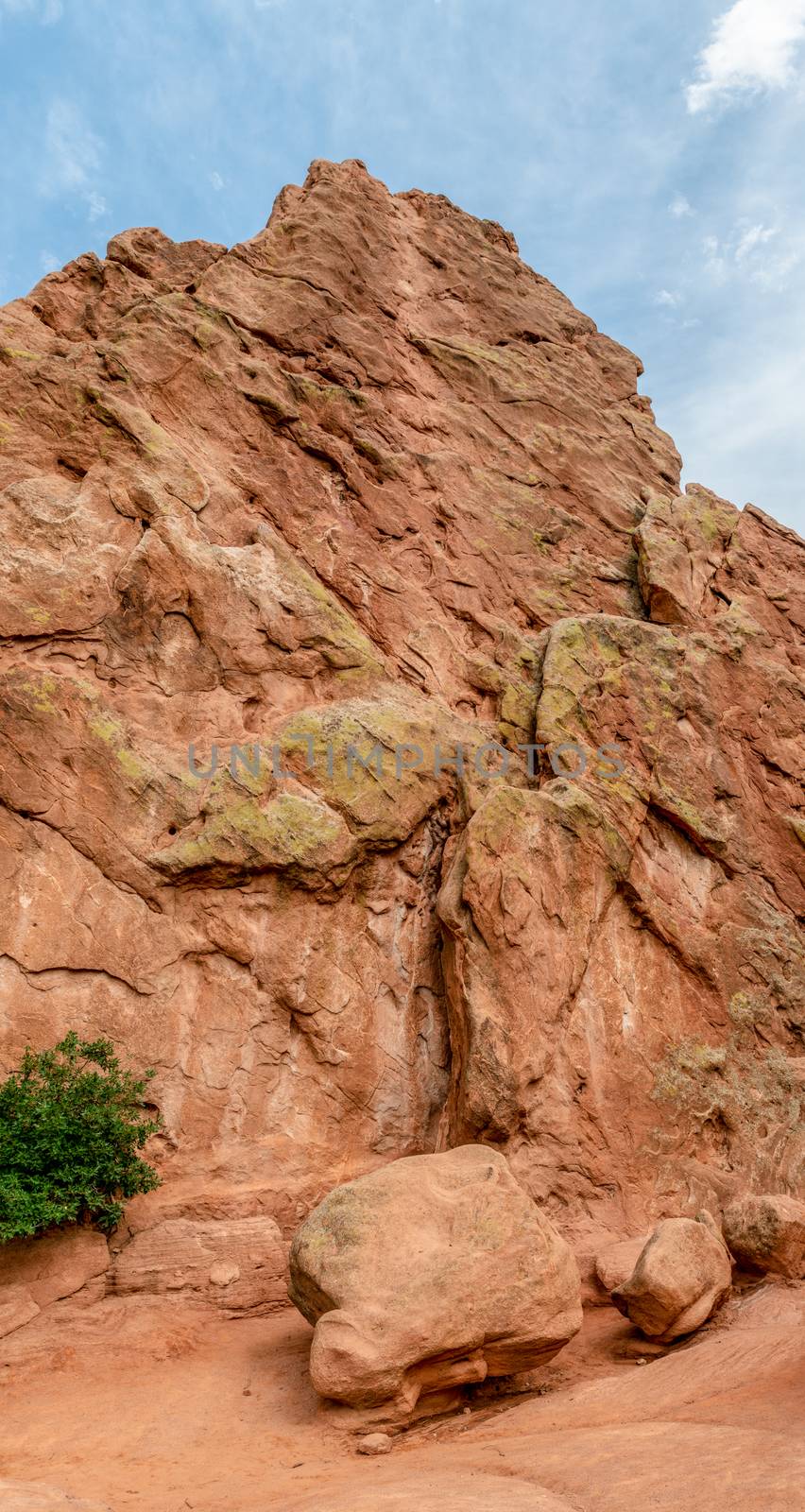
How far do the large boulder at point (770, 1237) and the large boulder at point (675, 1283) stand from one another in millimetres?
1028

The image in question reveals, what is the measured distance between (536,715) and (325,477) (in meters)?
8.46

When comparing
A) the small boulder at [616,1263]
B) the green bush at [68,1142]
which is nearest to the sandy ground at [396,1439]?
the small boulder at [616,1263]

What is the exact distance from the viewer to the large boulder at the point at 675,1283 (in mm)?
11898

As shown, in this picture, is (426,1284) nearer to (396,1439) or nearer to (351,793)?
(396,1439)

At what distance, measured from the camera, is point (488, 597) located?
23.8 meters

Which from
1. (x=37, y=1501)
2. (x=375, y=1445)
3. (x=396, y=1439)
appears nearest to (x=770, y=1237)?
(x=396, y=1439)

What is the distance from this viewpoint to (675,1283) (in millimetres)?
11891

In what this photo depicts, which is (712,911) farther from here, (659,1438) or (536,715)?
(659,1438)

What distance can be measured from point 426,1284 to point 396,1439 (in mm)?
1531

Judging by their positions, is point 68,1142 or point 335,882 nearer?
point 68,1142

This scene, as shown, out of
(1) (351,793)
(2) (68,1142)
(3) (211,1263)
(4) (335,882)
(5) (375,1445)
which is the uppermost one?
(1) (351,793)

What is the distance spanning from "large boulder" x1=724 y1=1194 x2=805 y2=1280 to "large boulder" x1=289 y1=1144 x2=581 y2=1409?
3856 millimetres

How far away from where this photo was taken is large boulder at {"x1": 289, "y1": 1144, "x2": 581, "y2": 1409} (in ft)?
32.8

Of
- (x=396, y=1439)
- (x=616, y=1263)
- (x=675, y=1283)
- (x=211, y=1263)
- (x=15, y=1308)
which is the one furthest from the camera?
(x=616, y=1263)
